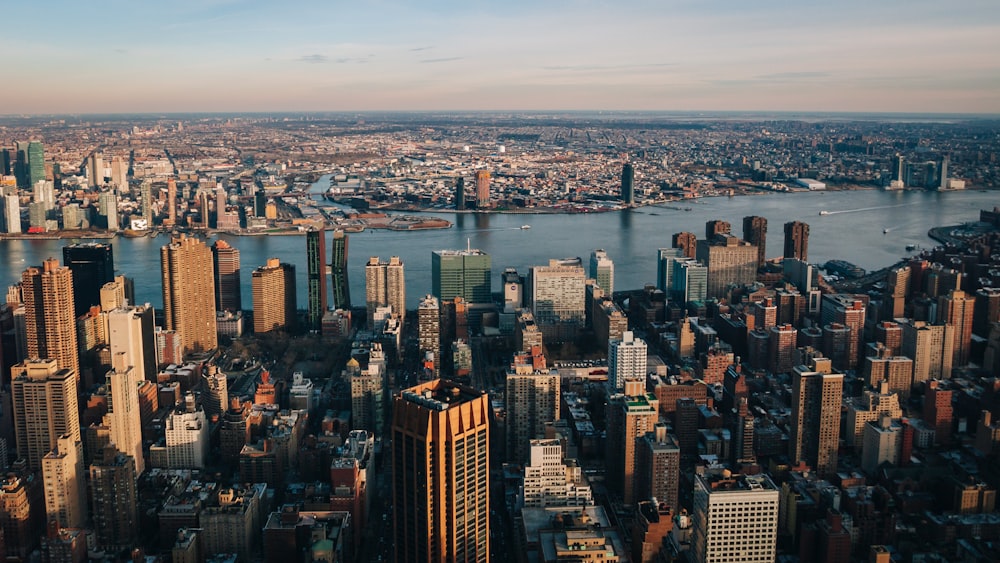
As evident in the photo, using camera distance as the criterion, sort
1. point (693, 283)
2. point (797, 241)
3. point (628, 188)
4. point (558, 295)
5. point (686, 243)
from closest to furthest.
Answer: point (558, 295)
point (693, 283)
point (686, 243)
point (797, 241)
point (628, 188)

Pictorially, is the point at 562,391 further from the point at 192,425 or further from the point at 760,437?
the point at 192,425

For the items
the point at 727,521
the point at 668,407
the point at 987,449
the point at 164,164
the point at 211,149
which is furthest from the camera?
the point at 211,149

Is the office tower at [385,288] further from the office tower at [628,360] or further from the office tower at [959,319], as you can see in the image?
the office tower at [959,319]

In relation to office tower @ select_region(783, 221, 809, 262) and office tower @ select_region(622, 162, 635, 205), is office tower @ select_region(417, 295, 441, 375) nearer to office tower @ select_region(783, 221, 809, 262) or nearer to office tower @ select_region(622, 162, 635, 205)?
office tower @ select_region(783, 221, 809, 262)

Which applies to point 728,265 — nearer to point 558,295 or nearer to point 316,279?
point 558,295

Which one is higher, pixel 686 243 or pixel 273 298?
pixel 686 243

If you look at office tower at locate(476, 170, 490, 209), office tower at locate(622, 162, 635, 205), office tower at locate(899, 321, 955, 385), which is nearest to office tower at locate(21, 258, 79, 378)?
office tower at locate(899, 321, 955, 385)

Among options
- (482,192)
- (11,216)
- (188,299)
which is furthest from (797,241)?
(11,216)

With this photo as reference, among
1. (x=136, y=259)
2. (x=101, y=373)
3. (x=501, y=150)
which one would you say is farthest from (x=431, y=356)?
(x=501, y=150)
